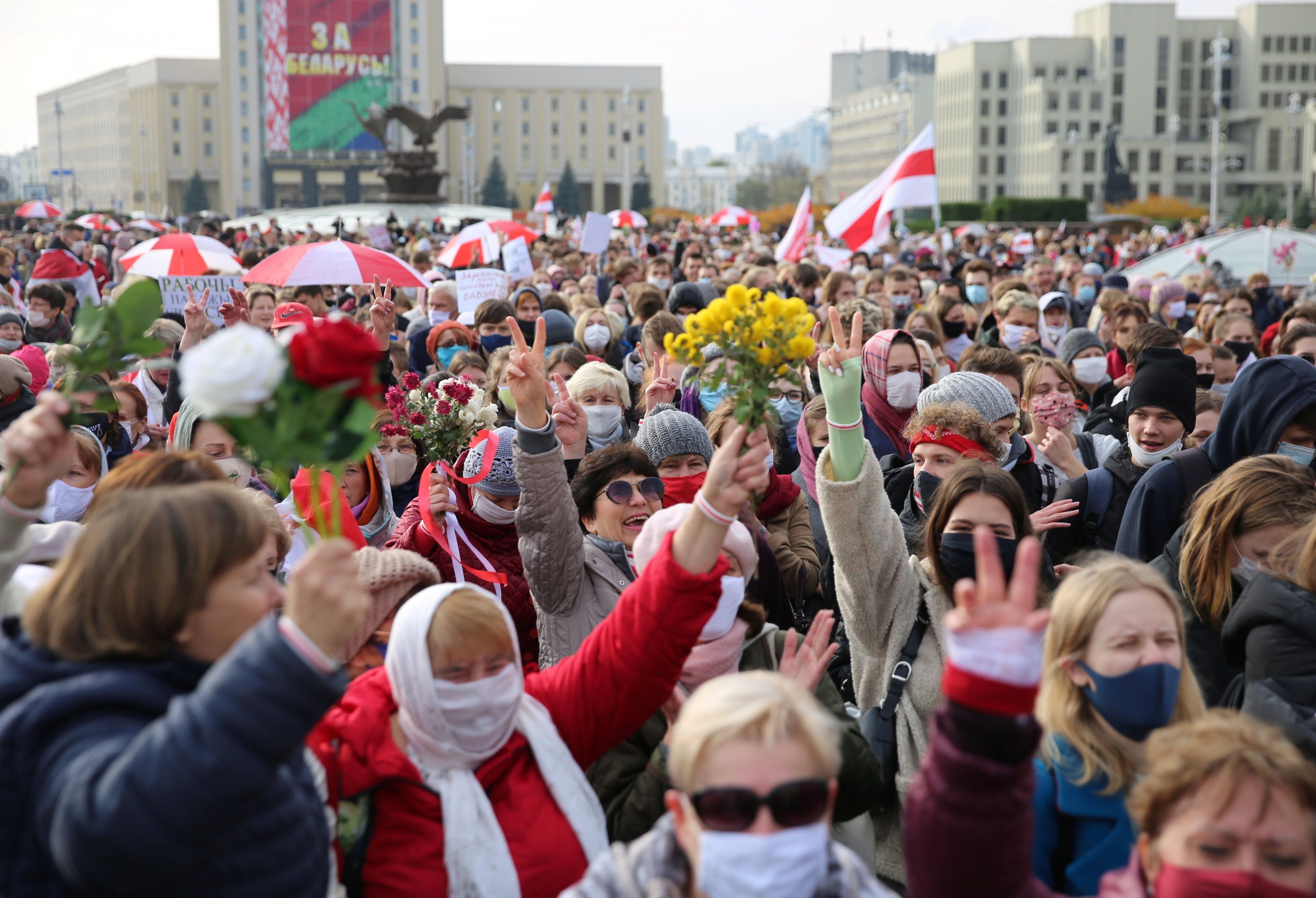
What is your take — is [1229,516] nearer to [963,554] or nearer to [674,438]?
[963,554]

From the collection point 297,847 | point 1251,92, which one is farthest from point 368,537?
point 1251,92

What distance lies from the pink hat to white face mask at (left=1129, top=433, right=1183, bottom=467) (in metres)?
2.69

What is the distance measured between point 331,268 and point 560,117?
12056 centimetres

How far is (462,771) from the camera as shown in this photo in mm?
2789

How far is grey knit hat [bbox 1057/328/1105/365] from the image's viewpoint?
8.34 metres

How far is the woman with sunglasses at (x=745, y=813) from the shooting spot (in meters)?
2.14

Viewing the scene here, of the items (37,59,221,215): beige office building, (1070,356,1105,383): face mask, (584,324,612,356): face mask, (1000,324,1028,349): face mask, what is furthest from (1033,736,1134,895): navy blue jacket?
(37,59,221,215): beige office building

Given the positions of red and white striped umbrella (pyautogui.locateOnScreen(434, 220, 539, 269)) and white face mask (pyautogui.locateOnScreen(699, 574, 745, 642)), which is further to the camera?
red and white striped umbrella (pyautogui.locateOnScreen(434, 220, 539, 269))

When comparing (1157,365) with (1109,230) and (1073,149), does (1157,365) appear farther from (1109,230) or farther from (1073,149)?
(1073,149)

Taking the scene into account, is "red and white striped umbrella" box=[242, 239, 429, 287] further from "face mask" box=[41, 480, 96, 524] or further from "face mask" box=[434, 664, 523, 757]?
"face mask" box=[434, 664, 523, 757]

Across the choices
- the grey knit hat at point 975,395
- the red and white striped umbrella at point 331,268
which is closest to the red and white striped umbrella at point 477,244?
the red and white striped umbrella at point 331,268

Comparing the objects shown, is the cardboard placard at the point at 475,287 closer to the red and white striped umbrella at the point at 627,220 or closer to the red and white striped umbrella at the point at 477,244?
the red and white striped umbrella at the point at 477,244

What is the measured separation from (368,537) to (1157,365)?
344 centimetres

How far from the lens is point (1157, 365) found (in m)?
5.66
